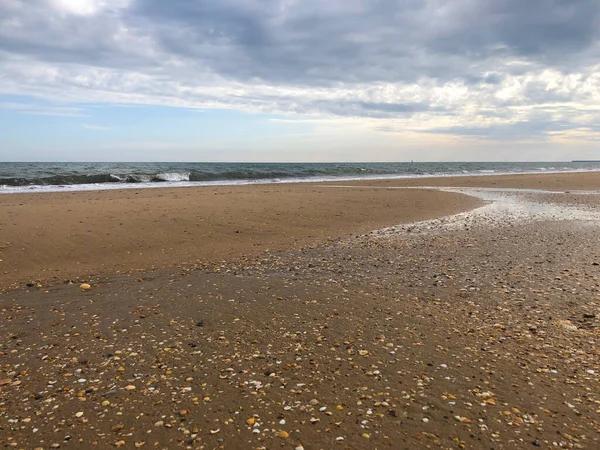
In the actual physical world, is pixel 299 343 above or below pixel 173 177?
below

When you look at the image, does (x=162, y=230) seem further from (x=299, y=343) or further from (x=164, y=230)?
(x=299, y=343)

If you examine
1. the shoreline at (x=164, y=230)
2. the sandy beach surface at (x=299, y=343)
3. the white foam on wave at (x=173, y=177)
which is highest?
the white foam on wave at (x=173, y=177)

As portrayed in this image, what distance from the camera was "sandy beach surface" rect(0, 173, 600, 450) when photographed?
3.31 metres

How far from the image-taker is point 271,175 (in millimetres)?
44906

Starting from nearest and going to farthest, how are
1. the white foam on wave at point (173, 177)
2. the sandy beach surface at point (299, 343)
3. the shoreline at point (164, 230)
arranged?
the sandy beach surface at point (299, 343)
the shoreline at point (164, 230)
the white foam on wave at point (173, 177)

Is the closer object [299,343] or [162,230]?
[299,343]

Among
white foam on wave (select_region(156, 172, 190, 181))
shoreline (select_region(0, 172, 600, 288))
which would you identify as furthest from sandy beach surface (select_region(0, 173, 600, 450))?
white foam on wave (select_region(156, 172, 190, 181))

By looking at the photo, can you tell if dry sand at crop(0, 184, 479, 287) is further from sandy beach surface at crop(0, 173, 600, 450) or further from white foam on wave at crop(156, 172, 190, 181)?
white foam on wave at crop(156, 172, 190, 181)

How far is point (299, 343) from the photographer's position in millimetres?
4699

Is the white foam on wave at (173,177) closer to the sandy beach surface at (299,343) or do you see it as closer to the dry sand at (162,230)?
the dry sand at (162,230)

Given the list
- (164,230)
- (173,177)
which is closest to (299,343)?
(164,230)

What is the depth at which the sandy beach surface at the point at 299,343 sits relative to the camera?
3307mm

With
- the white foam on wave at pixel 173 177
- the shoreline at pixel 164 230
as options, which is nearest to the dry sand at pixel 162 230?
the shoreline at pixel 164 230

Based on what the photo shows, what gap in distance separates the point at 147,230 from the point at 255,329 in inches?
272
